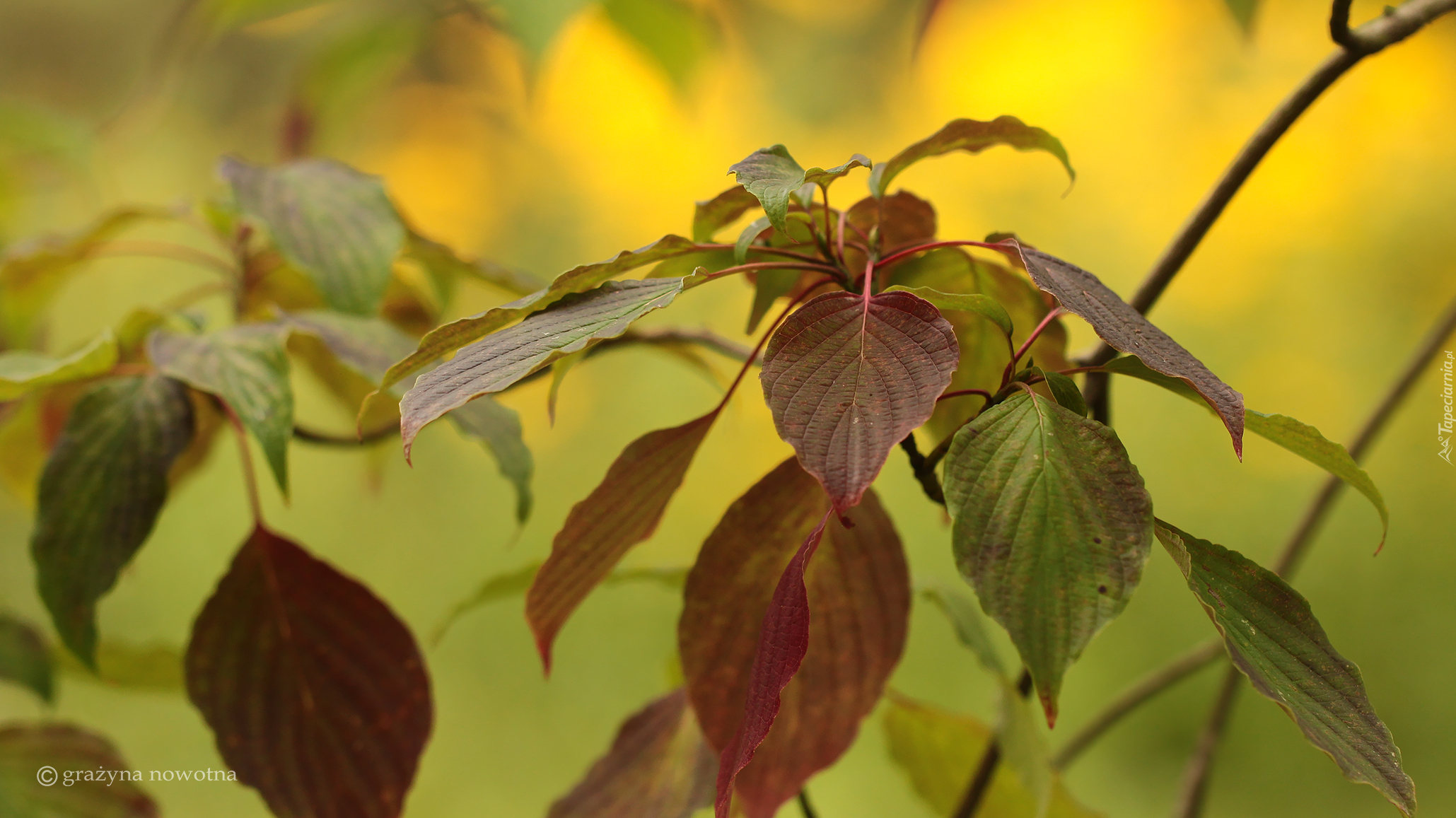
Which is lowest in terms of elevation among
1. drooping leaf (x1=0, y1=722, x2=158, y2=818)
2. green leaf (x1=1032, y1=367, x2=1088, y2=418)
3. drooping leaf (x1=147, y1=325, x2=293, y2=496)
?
drooping leaf (x1=0, y1=722, x2=158, y2=818)

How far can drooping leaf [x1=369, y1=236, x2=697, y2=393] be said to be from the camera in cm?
19

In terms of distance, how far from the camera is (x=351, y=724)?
28cm

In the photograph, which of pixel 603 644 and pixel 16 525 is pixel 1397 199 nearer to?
pixel 603 644

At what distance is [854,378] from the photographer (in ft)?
0.53

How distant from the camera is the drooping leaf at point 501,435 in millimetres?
292

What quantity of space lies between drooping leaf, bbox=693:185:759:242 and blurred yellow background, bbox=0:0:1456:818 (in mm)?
375

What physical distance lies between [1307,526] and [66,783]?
552mm

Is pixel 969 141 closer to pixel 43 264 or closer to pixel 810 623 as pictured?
pixel 810 623

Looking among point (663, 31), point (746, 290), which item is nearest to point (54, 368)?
point (663, 31)

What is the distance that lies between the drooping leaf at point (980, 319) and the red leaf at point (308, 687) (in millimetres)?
187

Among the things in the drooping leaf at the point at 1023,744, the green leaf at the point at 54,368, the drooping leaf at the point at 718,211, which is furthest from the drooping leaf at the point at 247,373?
the drooping leaf at the point at 1023,744

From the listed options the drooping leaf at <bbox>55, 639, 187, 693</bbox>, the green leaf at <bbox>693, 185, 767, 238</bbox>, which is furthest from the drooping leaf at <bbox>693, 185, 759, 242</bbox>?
the drooping leaf at <bbox>55, 639, 187, 693</bbox>

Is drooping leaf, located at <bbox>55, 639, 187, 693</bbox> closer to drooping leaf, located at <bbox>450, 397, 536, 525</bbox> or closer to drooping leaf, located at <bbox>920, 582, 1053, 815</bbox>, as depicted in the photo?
drooping leaf, located at <bbox>450, 397, 536, 525</bbox>

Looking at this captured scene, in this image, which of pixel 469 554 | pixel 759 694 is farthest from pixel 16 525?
pixel 759 694
